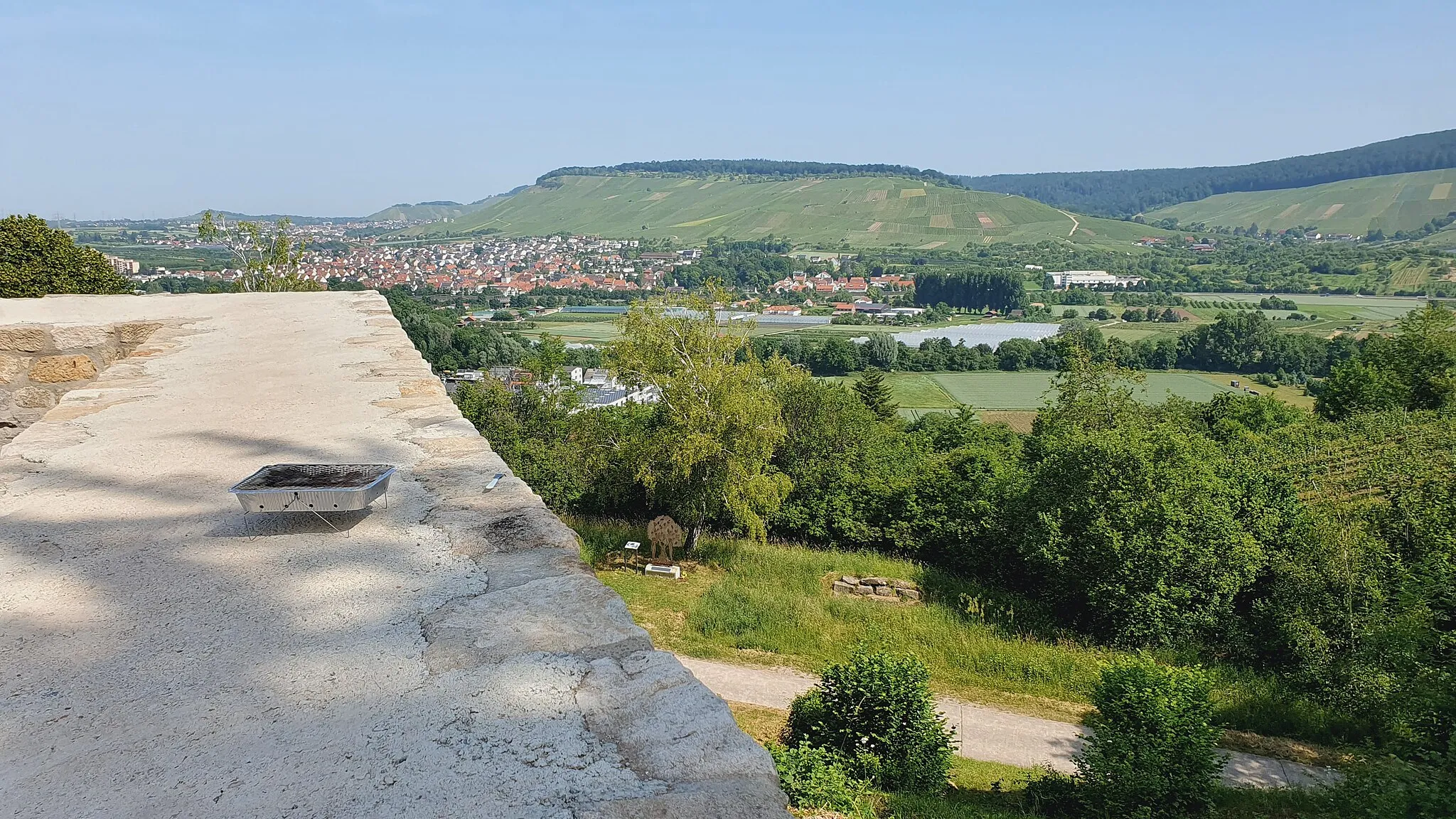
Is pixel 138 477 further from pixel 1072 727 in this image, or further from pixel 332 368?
pixel 1072 727

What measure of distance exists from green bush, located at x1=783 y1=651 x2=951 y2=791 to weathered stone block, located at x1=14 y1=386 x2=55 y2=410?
23.3ft

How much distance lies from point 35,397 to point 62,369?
Result: 0.32m

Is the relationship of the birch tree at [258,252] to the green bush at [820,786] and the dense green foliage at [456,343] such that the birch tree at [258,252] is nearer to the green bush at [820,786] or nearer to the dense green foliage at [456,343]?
the dense green foliage at [456,343]

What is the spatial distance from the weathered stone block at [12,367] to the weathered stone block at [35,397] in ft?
0.36

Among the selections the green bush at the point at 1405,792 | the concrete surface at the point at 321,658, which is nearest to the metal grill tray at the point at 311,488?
the concrete surface at the point at 321,658

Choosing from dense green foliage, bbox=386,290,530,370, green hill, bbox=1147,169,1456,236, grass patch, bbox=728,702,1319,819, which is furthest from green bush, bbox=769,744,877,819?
green hill, bbox=1147,169,1456,236

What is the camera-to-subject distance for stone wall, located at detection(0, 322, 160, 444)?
6.11m

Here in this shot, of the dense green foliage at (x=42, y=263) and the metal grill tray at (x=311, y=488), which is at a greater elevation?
the dense green foliage at (x=42, y=263)

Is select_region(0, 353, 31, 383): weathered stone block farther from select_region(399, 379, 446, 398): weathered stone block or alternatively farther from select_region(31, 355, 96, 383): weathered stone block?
select_region(399, 379, 446, 398): weathered stone block

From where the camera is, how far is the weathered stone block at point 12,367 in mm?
6199

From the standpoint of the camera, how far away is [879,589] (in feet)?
44.9

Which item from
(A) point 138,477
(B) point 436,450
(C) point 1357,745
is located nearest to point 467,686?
(B) point 436,450

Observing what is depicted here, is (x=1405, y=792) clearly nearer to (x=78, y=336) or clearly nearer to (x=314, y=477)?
(x=314, y=477)

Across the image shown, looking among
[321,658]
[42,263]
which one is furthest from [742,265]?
[321,658]
